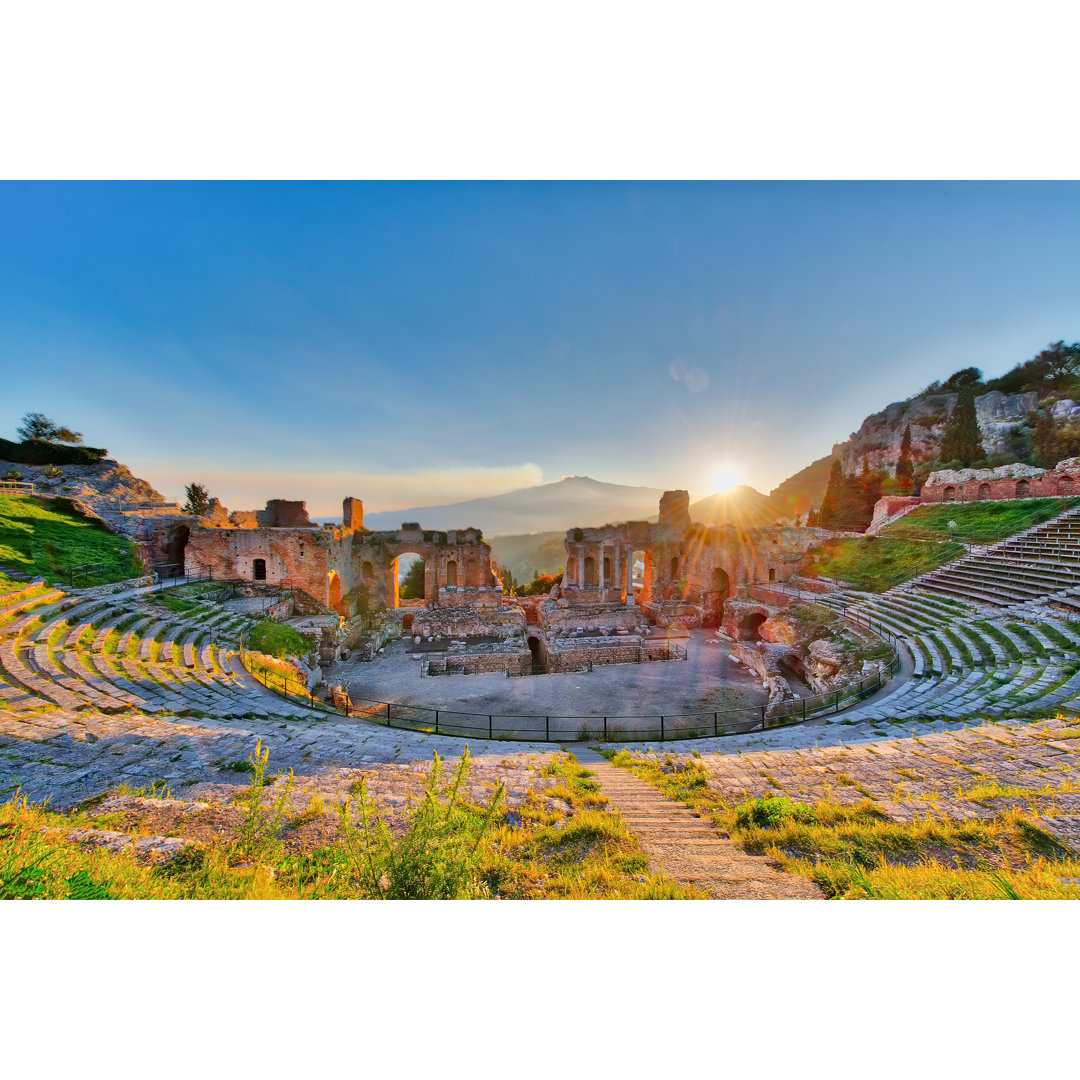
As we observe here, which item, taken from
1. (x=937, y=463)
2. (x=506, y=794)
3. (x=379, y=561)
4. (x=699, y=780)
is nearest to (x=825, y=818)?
(x=699, y=780)

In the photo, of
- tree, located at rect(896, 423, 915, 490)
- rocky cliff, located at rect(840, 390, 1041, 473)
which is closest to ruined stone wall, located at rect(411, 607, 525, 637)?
tree, located at rect(896, 423, 915, 490)

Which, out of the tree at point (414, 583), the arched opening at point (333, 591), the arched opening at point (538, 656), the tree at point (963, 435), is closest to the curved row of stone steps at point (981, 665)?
the arched opening at point (538, 656)

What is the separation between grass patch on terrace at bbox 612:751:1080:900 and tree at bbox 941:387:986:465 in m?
45.6

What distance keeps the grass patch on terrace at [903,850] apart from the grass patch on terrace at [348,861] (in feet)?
4.28

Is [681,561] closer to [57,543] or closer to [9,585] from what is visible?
[9,585]

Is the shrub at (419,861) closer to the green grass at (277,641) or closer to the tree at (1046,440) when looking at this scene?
the green grass at (277,641)

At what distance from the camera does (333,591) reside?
22203mm

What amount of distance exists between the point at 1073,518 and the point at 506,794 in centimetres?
2533

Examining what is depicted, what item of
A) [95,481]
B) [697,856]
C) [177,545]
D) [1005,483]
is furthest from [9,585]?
[1005,483]

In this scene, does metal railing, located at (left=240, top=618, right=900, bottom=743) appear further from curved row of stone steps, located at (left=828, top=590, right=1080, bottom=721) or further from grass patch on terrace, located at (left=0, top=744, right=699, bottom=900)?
grass patch on terrace, located at (left=0, top=744, right=699, bottom=900)

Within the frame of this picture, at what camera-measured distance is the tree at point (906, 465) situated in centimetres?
3994

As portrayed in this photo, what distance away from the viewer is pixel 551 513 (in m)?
200

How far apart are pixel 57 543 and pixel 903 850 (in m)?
23.5

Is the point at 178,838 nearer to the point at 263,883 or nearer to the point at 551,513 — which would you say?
the point at 263,883
